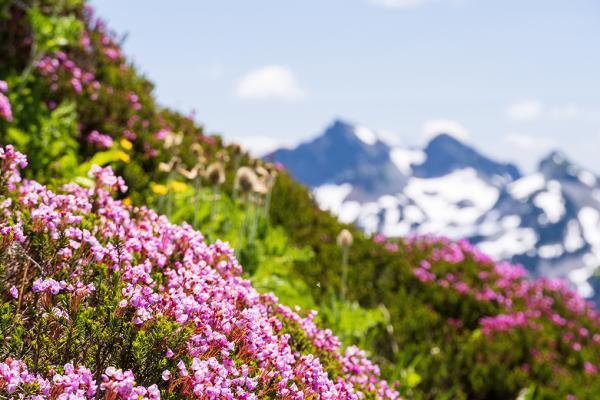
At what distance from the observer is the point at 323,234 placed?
12.2m

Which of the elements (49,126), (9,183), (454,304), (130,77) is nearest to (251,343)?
(9,183)

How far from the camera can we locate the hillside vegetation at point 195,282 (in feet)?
7.96

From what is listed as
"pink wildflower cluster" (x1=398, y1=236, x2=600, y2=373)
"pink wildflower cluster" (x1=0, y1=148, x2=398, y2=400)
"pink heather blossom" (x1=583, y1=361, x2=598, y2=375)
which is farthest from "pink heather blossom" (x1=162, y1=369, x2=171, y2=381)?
"pink heather blossom" (x1=583, y1=361, x2=598, y2=375)

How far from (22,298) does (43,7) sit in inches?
436

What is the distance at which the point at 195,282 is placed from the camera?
2.95 metres

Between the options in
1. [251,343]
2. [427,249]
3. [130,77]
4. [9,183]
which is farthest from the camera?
[427,249]

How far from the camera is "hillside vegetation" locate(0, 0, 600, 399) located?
2.43 m

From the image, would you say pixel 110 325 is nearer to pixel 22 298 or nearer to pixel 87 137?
pixel 22 298

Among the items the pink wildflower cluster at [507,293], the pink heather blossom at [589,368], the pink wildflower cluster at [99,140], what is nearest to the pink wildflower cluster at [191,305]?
the pink wildflower cluster at [99,140]

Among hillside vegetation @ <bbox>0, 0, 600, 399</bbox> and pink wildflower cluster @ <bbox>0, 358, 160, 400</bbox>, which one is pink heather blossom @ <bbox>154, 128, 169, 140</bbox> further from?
pink wildflower cluster @ <bbox>0, 358, 160, 400</bbox>

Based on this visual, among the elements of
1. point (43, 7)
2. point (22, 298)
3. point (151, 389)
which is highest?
point (43, 7)

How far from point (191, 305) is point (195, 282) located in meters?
0.37

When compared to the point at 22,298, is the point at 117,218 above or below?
above

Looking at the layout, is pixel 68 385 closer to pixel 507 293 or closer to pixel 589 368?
pixel 589 368
